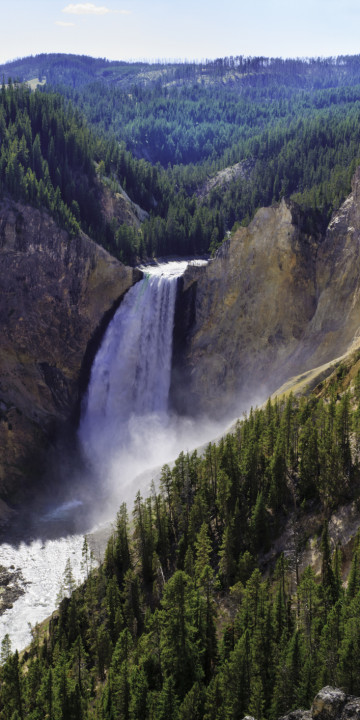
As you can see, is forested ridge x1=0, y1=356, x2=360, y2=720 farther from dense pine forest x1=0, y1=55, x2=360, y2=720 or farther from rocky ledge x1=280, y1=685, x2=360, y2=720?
rocky ledge x1=280, y1=685, x2=360, y2=720

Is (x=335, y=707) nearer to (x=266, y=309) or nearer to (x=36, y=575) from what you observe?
(x=36, y=575)

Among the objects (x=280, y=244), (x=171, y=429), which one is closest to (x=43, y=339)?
(x=171, y=429)

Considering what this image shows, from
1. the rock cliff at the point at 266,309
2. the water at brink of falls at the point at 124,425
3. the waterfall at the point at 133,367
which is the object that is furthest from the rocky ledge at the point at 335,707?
the waterfall at the point at 133,367

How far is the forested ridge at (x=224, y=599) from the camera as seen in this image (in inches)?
1325

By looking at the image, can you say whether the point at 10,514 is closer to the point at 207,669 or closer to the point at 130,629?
the point at 130,629

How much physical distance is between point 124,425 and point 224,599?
37.9 metres

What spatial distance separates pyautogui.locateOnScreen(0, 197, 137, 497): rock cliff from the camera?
7775 centimetres

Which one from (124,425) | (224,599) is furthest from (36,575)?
(124,425)

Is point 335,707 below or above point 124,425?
below

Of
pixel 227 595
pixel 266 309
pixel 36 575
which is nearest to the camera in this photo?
pixel 227 595

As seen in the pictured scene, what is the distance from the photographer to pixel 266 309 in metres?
75.4

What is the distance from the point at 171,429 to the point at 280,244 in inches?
938

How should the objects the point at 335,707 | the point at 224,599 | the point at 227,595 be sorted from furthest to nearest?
the point at 227,595 → the point at 224,599 → the point at 335,707

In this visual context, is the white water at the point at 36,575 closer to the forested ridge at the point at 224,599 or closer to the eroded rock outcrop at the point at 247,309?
the forested ridge at the point at 224,599
